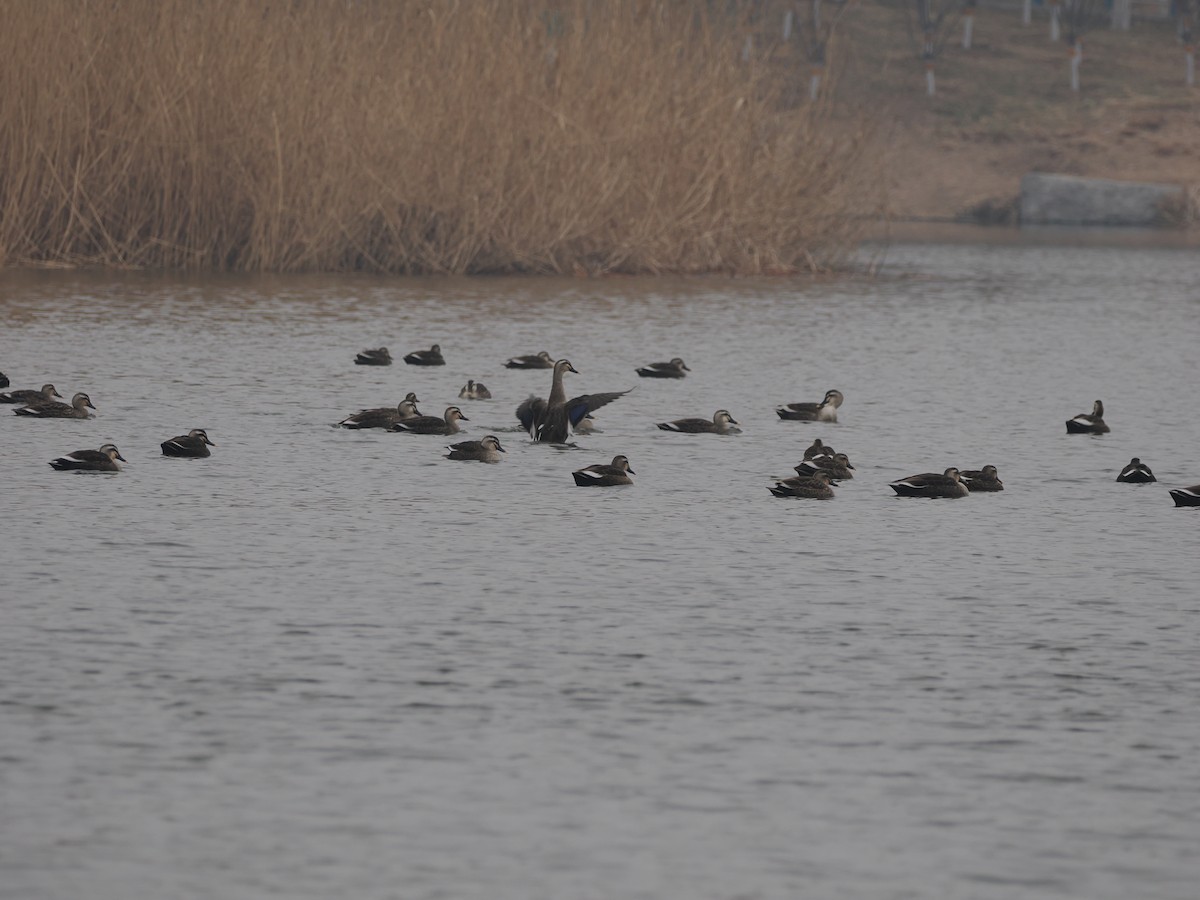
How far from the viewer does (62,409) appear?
626 inches

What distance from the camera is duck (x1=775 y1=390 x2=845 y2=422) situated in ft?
55.8

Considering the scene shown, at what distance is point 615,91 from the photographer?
2934 centimetres

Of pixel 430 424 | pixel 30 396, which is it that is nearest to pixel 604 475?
pixel 430 424

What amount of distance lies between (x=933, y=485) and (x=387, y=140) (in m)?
16.0

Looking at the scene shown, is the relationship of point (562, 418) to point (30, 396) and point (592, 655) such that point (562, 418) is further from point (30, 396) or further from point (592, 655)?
point (592, 655)

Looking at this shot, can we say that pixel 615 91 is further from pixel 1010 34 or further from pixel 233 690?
pixel 1010 34

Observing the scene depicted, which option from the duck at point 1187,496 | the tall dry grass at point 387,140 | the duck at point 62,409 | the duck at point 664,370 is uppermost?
the tall dry grass at point 387,140

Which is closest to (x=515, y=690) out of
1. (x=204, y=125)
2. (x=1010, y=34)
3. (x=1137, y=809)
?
(x=1137, y=809)

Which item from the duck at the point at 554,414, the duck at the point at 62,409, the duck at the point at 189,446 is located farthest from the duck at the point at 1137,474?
the duck at the point at 62,409

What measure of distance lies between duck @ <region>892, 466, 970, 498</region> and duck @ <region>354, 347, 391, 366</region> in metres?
7.72

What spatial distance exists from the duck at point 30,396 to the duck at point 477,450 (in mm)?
3376

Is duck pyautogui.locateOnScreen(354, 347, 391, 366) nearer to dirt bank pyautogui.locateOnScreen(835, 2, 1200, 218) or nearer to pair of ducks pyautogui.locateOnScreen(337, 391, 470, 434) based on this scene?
pair of ducks pyautogui.locateOnScreen(337, 391, 470, 434)

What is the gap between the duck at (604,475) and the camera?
13703 millimetres

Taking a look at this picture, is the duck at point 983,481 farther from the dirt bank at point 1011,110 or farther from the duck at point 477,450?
the dirt bank at point 1011,110
